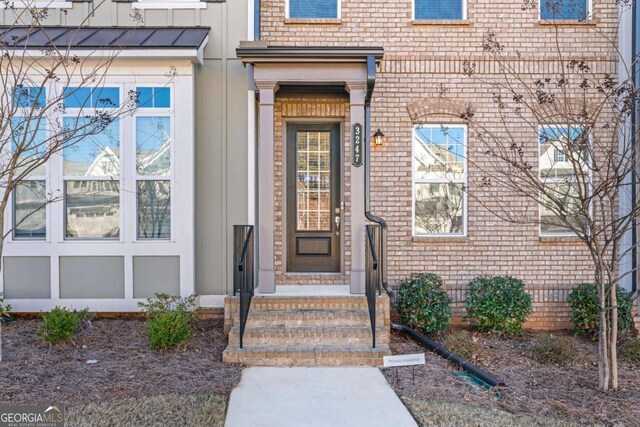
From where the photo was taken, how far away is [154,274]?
19.3 feet

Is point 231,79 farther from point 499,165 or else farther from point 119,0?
point 499,165

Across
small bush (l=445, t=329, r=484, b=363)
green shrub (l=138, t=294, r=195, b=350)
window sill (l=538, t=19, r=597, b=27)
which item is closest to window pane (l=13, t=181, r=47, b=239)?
green shrub (l=138, t=294, r=195, b=350)

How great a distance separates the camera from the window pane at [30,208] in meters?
5.99

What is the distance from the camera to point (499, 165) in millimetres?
6352

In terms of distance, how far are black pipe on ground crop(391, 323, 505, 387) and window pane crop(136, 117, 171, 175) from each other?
3.88 m

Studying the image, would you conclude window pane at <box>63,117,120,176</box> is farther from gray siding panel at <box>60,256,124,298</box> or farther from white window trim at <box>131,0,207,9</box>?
white window trim at <box>131,0,207,9</box>

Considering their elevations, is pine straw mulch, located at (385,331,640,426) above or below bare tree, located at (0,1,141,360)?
below

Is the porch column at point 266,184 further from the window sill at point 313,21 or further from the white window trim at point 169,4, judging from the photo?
the white window trim at point 169,4

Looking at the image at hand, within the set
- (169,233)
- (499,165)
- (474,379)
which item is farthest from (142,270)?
(499,165)

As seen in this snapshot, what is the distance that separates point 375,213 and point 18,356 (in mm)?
4704

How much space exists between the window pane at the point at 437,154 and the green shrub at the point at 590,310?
2290mm

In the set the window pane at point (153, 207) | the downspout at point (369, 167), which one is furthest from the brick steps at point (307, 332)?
the window pane at point (153, 207)

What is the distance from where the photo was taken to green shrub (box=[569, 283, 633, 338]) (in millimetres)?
5703

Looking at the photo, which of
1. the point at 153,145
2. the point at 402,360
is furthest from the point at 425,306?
the point at 153,145
